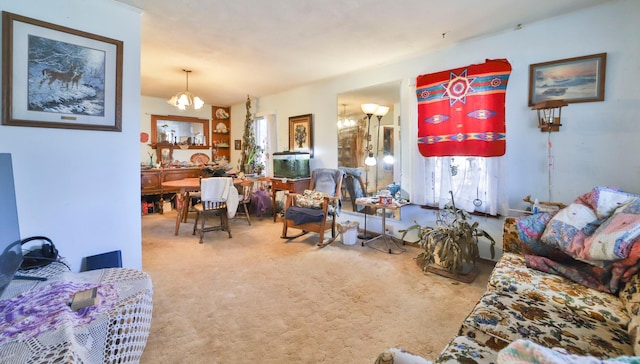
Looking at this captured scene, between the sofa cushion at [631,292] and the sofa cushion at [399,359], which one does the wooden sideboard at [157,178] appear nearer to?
the sofa cushion at [399,359]

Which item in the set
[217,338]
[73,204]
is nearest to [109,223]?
[73,204]

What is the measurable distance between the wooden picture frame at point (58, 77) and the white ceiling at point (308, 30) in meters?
0.52

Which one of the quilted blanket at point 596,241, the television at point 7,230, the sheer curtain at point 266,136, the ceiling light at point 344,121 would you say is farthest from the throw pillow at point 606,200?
the sheer curtain at point 266,136

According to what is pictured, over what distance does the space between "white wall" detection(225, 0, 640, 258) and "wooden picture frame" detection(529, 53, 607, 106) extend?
5 centimetres

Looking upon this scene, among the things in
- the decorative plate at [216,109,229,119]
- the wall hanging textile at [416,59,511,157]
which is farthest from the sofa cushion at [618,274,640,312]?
the decorative plate at [216,109,229,119]

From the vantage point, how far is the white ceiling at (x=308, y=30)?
224 centimetres

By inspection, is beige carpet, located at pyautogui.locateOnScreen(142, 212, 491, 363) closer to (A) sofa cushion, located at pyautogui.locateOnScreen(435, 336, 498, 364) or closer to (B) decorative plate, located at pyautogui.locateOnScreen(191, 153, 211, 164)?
(A) sofa cushion, located at pyautogui.locateOnScreen(435, 336, 498, 364)

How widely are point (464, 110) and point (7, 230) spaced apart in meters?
3.60

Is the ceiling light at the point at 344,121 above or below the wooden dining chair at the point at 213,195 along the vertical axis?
above

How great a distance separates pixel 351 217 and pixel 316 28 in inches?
104

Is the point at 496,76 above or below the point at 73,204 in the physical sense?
above

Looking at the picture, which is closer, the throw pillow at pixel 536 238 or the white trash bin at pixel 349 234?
the throw pillow at pixel 536 238

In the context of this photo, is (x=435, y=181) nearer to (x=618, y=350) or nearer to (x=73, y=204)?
(x=618, y=350)

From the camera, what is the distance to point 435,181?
10.7 ft
